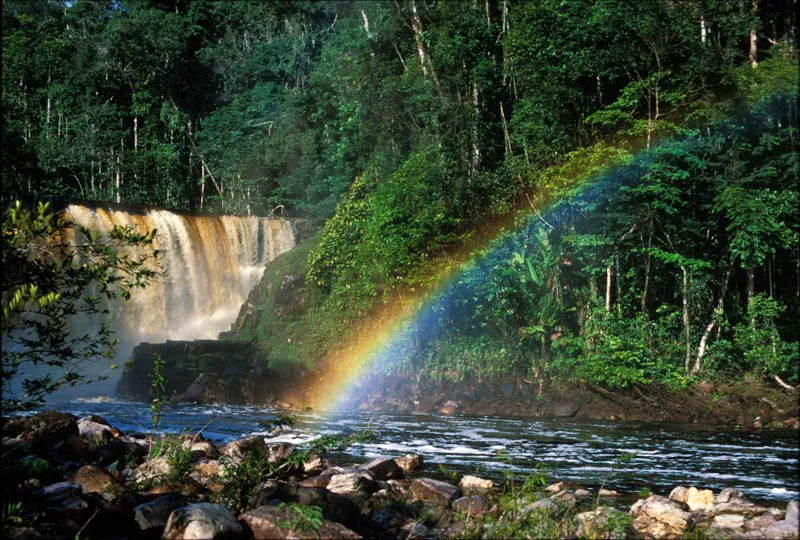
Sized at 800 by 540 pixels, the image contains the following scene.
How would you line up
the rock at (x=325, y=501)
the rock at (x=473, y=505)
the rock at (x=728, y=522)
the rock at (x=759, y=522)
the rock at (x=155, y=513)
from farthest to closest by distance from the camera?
the rock at (x=473, y=505) → the rock at (x=728, y=522) → the rock at (x=759, y=522) → the rock at (x=325, y=501) → the rock at (x=155, y=513)

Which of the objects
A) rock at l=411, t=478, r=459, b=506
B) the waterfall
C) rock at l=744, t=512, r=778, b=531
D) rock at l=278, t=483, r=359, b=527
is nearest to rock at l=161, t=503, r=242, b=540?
rock at l=278, t=483, r=359, b=527

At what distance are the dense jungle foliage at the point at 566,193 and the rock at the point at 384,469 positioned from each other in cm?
681

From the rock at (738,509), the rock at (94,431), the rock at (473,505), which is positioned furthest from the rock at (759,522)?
the rock at (94,431)

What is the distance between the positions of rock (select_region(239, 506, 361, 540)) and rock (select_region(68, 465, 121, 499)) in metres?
1.96

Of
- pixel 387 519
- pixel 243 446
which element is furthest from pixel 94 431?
pixel 387 519

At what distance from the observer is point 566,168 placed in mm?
19188

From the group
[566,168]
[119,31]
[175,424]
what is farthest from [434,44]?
[119,31]

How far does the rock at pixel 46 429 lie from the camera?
834 cm

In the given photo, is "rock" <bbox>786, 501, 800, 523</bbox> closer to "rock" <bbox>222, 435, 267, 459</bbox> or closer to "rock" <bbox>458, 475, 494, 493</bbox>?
"rock" <bbox>458, 475, 494, 493</bbox>

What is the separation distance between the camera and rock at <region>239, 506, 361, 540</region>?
5.18 metres

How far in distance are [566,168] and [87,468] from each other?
1492 centimetres

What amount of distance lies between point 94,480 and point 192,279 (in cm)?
1986

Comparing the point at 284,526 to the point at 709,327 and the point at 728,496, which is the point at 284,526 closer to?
the point at 728,496

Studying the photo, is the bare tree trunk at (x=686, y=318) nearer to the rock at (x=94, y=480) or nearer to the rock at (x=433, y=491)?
the rock at (x=433, y=491)
